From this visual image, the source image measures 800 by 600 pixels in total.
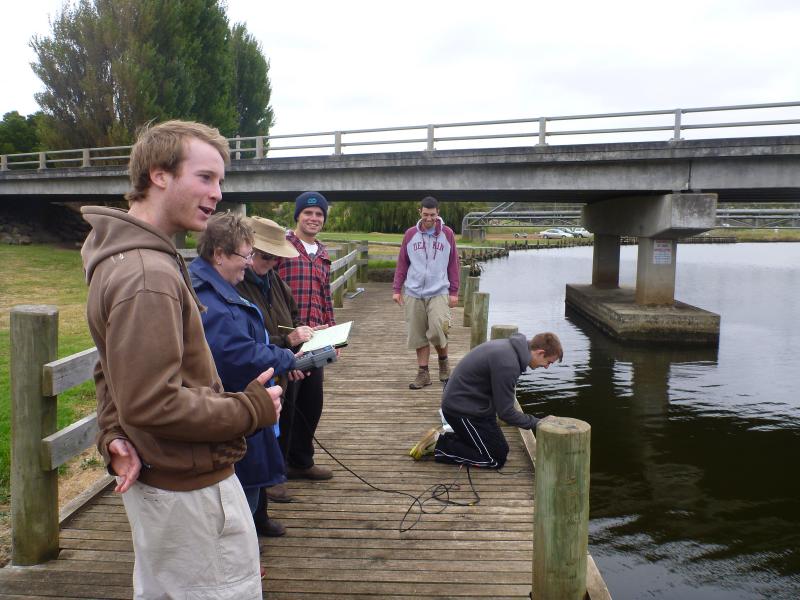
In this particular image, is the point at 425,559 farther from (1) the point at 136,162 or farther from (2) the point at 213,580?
(1) the point at 136,162

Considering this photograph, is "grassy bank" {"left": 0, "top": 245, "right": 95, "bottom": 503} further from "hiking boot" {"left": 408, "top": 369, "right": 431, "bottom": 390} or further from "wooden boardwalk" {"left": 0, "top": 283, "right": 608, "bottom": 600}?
"hiking boot" {"left": 408, "top": 369, "right": 431, "bottom": 390}

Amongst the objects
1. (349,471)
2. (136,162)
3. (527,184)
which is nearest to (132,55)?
(527,184)

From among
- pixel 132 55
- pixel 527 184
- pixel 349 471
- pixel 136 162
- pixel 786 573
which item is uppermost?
pixel 132 55

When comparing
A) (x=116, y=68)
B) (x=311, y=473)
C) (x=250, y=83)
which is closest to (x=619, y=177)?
(x=311, y=473)

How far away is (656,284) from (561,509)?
53.8 ft

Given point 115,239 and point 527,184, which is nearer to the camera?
point 115,239

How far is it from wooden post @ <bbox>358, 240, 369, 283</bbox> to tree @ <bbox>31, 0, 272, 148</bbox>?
15179 millimetres

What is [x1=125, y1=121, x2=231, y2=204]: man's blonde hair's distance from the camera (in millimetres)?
1624

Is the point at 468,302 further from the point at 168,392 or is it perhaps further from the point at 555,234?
the point at 555,234

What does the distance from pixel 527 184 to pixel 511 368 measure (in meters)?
14.3

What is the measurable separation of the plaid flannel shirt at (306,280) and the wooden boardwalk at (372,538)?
3.87ft

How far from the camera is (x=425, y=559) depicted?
335 cm

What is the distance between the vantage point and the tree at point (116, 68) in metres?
28.3

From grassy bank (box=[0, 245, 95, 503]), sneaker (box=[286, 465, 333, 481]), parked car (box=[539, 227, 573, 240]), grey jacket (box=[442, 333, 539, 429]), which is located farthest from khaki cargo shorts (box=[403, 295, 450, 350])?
parked car (box=[539, 227, 573, 240])
